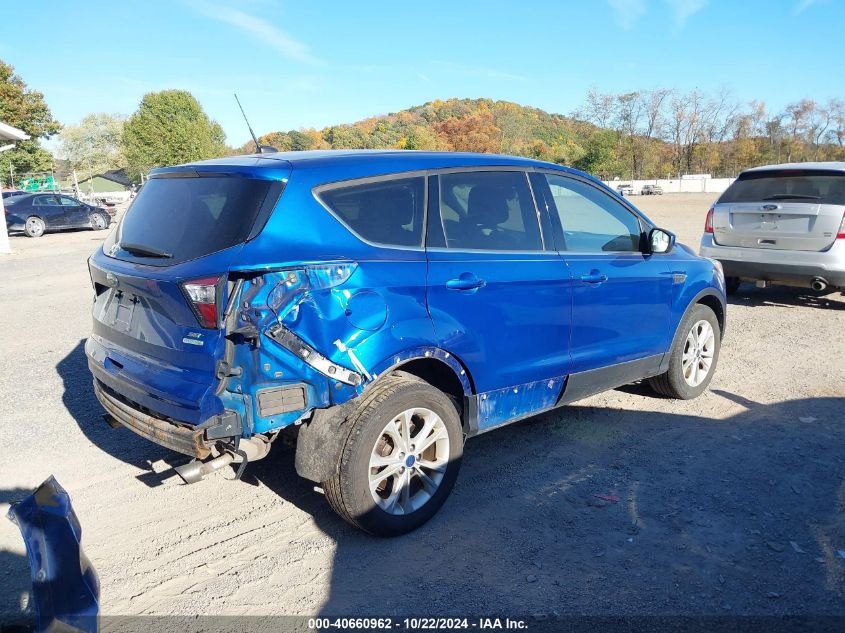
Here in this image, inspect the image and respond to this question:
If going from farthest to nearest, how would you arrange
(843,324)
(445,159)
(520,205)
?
(843,324), (520,205), (445,159)

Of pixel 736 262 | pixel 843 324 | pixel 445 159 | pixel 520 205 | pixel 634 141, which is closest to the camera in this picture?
pixel 445 159

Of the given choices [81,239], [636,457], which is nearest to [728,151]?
[81,239]

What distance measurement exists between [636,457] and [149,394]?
2990 millimetres

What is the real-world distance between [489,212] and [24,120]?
63.1 metres

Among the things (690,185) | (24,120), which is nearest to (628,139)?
(690,185)

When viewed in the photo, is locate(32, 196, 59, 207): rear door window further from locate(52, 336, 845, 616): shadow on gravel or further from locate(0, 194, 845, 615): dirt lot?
locate(52, 336, 845, 616): shadow on gravel

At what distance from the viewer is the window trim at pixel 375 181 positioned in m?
3.16

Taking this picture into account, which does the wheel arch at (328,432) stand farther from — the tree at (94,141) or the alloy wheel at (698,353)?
the tree at (94,141)

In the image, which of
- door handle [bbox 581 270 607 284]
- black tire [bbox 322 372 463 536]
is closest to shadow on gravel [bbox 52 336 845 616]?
black tire [bbox 322 372 463 536]

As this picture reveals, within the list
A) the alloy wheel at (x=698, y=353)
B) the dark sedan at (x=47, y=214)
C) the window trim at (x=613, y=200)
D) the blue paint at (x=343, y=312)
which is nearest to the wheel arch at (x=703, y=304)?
the alloy wheel at (x=698, y=353)

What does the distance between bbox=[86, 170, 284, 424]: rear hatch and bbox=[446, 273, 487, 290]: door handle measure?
999 mm

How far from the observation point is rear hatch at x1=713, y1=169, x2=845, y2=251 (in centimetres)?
792

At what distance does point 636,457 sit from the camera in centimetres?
430

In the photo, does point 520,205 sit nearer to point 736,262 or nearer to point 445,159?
point 445,159
